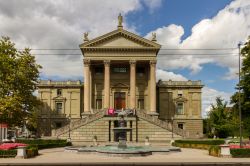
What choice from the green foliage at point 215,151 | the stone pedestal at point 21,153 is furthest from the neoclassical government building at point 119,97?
the stone pedestal at point 21,153

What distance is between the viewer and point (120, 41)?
7606cm

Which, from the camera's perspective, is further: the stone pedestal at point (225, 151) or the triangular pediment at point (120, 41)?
the triangular pediment at point (120, 41)

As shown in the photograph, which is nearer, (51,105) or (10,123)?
(10,123)

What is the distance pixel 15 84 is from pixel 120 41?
2618 cm

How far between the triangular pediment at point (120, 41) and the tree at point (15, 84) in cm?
1781

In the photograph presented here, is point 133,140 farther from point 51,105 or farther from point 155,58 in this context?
point 51,105

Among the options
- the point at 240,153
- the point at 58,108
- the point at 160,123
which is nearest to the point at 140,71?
the point at 160,123

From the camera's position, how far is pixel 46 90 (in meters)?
84.6

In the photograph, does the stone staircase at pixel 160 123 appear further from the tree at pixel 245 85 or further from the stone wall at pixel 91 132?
the tree at pixel 245 85

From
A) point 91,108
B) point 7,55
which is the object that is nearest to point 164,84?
point 91,108

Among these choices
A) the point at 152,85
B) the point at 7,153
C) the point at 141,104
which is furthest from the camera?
the point at 141,104

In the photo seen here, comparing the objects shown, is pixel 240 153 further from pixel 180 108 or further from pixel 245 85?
pixel 180 108

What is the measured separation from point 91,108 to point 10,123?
24.4 meters

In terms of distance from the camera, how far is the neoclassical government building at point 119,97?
6781 cm
